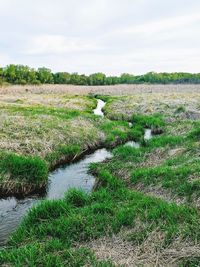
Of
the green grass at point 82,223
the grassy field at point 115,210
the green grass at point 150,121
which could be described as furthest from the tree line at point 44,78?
the green grass at point 82,223

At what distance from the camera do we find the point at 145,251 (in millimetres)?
6715

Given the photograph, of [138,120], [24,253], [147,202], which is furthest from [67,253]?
[138,120]

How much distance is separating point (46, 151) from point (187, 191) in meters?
7.51

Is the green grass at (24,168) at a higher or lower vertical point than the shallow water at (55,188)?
higher

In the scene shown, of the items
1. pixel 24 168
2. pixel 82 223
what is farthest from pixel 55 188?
pixel 82 223

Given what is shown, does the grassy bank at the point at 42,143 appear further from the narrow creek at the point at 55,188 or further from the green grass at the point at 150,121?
the green grass at the point at 150,121

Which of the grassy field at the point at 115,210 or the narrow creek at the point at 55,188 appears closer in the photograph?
the grassy field at the point at 115,210

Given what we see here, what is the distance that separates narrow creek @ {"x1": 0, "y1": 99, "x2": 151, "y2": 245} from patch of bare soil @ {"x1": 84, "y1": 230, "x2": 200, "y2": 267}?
2.72 metres

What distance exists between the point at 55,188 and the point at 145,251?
5.91m

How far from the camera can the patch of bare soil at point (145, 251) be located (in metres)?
6.31

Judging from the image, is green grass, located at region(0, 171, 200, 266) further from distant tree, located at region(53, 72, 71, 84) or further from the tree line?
distant tree, located at region(53, 72, 71, 84)

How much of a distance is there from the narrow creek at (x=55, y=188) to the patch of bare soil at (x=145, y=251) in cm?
272

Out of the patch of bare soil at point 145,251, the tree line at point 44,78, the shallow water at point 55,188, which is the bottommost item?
the shallow water at point 55,188

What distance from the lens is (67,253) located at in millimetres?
6727
